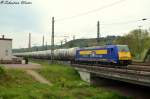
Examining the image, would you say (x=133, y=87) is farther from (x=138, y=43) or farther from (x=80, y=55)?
(x=138, y=43)

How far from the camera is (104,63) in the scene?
5006 centimetres

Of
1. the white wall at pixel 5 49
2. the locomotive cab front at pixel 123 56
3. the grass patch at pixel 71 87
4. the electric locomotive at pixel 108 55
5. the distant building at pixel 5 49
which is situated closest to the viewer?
the grass patch at pixel 71 87

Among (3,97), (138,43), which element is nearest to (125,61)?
(3,97)

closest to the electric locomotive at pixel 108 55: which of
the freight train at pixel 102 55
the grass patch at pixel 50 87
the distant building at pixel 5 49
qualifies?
the freight train at pixel 102 55

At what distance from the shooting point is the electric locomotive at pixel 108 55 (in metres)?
46.5

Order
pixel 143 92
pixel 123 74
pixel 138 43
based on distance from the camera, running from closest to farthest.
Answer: pixel 123 74, pixel 143 92, pixel 138 43

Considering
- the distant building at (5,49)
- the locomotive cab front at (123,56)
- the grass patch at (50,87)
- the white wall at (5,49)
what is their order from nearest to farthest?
the grass patch at (50,87) → the locomotive cab front at (123,56) → the distant building at (5,49) → the white wall at (5,49)

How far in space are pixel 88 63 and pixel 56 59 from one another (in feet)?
72.3

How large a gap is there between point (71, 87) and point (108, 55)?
307 inches

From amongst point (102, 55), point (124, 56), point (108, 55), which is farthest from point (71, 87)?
point (102, 55)

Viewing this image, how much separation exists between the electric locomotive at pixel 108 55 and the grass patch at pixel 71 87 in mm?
3638

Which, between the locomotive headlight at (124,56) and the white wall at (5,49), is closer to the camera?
the locomotive headlight at (124,56)

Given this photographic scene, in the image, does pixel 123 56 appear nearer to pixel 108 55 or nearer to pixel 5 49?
pixel 108 55

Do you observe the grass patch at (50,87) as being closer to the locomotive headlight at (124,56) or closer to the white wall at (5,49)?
the locomotive headlight at (124,56)
